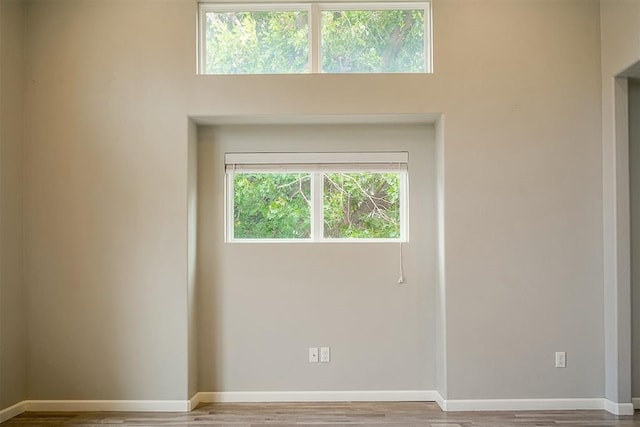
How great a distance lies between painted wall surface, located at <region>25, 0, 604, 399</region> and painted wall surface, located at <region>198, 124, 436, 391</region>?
0.30 meters

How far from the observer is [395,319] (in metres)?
4.27

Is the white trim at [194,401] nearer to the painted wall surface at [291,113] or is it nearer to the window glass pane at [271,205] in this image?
the painted wall surface at [291,113]

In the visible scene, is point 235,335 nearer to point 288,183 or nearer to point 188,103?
point 288,183

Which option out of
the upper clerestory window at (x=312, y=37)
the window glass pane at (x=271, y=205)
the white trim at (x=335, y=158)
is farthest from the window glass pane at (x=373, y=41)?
the window glass pane at (x=271, y=205)

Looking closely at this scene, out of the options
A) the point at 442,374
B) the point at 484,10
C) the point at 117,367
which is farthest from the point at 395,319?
the point at 484,10

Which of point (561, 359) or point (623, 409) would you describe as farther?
point (561, 359)

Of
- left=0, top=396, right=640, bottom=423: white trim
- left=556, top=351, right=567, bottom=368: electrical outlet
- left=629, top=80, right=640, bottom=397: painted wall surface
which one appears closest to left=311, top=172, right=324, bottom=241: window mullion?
left=0, top=396, right=640, bottom=423: white trim

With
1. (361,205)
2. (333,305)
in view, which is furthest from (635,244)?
(333,305)

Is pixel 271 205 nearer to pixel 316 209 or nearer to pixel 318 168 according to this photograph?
pixel 316 209

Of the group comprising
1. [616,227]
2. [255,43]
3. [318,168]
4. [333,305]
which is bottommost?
[333,305]

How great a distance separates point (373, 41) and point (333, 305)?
207 centimetres

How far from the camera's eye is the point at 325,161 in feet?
14.2

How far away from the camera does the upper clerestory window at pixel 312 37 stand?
4.19 metres

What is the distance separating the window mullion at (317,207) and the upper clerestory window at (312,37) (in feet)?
2.76
